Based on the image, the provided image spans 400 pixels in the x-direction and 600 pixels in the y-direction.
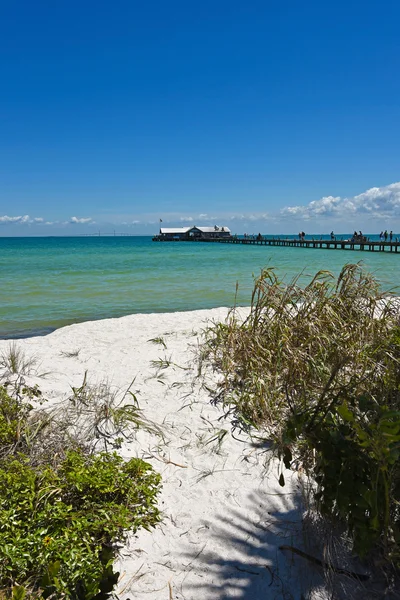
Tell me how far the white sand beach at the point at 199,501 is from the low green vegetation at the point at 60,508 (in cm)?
20

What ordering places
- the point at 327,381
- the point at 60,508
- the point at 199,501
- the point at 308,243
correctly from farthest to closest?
the point at 308,243
the point at 327,381
the point at 199,501
the point at 60,508

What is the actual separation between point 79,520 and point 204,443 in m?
1.60

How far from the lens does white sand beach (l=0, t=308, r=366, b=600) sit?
2459 mm

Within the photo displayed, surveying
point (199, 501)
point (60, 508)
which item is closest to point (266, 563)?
point (199, 501)

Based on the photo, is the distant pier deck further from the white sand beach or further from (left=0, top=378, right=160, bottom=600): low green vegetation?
(left=0, top=378, right=160, bottom=600): low green vegetation

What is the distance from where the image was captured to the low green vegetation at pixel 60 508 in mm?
2195

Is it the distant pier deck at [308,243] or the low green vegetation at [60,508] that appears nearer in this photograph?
the low green vegetation at [60,508]

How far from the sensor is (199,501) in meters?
3.17

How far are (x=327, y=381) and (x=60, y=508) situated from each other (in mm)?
2717

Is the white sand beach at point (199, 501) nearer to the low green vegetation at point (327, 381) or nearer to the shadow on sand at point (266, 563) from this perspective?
the shadow on sand at point (266, 563)

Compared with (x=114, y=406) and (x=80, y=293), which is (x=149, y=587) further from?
(x=80, y=293)

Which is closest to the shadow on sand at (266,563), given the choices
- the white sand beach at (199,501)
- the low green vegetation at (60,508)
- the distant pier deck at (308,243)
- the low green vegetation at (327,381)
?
the white sand beach at (199,501)

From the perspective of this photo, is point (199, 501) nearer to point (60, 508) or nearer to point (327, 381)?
point (60, 508)

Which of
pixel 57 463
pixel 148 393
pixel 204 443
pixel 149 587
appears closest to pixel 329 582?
pixel 149 587
